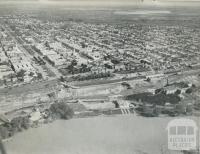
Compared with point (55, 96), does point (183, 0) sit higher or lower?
→ higher

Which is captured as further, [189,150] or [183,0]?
[183,0]

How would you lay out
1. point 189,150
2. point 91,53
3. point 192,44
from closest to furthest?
point 189,150
point 91,53
point 192,44

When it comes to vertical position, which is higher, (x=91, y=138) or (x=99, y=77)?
(x=99, y=77)

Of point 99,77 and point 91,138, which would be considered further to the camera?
point 99,77

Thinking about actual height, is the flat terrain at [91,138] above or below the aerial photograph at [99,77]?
below

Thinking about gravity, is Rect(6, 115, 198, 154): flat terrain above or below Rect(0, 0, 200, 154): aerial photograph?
below

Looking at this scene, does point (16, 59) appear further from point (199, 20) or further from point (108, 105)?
point (199, 20)

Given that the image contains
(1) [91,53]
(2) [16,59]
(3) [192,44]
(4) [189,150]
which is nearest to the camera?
(4) [189,150]

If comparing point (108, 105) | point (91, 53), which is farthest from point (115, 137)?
point (91, 53)
